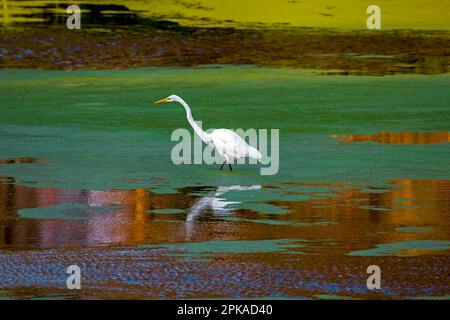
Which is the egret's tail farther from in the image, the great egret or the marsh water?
the marsh water

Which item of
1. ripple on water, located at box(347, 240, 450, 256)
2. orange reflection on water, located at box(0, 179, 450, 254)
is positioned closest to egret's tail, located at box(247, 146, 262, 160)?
orange reflection on water, located at box(0, 179, 450, 254)

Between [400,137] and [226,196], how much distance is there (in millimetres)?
4239

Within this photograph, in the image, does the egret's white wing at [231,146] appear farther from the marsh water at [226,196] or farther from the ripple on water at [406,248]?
the ripple on water at [406,248]

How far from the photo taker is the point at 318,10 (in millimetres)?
32469

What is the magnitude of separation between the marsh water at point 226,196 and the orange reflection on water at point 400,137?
0.04 metres

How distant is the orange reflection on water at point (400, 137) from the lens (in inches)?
586

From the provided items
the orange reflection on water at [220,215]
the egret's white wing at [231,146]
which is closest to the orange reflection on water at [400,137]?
the egret's white wing at [231,146]

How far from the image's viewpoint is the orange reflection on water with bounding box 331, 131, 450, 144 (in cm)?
1488

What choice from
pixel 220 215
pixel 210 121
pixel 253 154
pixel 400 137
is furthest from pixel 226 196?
pixel 210 121

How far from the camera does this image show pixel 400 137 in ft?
49.9

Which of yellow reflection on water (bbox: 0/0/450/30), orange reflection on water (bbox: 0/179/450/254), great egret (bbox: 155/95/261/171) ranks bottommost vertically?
orange reflection on water (bbox: 0/179/450/254)

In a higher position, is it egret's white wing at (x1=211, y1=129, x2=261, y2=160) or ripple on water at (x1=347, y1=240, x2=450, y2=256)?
egret's white wing at (x1=211, y1=129, x2=261, y2=160)

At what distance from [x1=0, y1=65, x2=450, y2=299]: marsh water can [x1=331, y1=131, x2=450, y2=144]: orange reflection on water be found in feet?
0.12

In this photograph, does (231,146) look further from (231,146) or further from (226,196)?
(226,196)
